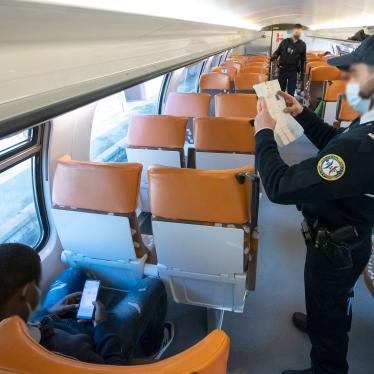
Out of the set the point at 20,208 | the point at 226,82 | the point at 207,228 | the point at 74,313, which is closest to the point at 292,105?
the point at 207,228

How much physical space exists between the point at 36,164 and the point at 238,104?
2652mm

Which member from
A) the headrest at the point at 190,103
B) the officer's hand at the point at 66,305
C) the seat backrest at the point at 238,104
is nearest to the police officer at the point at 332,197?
the officer's hand at the point at 66,305

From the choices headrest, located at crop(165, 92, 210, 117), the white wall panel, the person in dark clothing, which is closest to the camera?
the white wall panel

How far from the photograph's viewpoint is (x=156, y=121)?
332 centimetres

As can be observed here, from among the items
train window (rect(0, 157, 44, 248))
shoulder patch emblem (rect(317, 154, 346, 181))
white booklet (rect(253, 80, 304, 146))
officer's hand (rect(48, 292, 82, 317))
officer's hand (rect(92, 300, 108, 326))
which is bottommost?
officer's hand (rect(48, 292, 82, 317))

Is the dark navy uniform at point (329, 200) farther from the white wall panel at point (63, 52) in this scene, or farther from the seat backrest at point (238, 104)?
the seat backrest at point (238, 104)

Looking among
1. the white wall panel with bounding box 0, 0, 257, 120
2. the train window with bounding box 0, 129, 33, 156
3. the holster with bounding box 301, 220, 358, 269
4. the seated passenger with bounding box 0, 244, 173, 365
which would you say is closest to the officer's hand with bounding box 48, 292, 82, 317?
the seated passenger with bounding box 0, 244, 173, 365

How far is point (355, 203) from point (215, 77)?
517 cm

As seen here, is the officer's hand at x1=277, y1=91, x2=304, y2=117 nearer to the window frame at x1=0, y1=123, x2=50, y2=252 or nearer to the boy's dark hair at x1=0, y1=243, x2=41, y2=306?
the boy's dark hair at x1=0, y1=243, x2=41, y2=306

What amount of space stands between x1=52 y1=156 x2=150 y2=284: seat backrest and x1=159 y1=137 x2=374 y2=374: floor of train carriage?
25.6 inches

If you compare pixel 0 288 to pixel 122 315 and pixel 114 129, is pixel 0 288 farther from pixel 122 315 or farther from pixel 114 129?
pixel 114 129

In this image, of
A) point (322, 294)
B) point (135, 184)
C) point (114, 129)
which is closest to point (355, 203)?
point (322, 294)

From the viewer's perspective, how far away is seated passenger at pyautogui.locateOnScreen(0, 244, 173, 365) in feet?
3.47

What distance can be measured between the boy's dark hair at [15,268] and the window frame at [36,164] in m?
1.17
